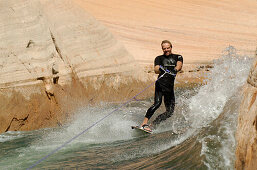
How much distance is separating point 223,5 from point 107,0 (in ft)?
24.0

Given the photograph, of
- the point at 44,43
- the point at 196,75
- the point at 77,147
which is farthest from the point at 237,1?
the point at 77,147

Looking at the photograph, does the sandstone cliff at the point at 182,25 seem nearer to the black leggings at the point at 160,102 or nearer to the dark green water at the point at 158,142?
the dark green water at the point at 158,142

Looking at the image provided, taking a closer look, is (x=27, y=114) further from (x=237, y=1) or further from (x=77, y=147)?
(x=237, y=1)

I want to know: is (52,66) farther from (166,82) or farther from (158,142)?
(158,142)

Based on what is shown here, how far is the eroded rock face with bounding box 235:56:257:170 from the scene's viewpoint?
2.41 metres

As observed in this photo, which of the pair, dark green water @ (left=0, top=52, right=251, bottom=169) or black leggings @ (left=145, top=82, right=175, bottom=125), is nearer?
dark green water @ (left=0, top=52, right=251, bottom=169)

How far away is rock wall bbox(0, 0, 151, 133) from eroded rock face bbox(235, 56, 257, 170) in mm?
5400

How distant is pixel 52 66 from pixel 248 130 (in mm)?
6236

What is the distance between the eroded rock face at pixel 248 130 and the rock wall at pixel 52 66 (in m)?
5.40

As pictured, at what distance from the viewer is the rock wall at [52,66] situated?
7.66 m

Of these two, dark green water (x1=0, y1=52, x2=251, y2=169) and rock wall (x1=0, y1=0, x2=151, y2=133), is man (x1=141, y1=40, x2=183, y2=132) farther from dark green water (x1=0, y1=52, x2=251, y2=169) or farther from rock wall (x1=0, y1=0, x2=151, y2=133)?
rock wall (x1=0, y1=0, x2=151, y2=133)

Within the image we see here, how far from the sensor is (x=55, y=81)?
8.09m

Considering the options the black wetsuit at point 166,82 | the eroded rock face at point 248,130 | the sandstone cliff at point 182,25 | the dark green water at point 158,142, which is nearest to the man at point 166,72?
the black wetsuit at point 166,82

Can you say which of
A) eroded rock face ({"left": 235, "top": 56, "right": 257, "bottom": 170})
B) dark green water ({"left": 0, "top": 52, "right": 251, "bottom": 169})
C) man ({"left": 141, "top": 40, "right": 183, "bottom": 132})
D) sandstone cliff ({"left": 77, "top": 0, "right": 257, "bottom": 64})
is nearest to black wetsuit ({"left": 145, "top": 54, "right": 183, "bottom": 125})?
man ({"left": 141, "top": 40, "right": 183, "bottom": 132})
